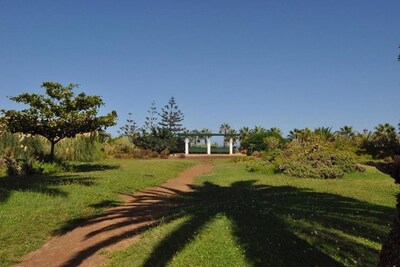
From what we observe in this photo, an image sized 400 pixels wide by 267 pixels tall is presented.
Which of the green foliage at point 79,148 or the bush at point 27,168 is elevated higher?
the green foliage at point 79,148

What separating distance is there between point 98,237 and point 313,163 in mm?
17471

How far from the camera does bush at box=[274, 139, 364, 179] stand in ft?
75.2

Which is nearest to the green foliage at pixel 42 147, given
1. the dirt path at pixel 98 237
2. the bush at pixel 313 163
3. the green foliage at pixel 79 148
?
the green foliage at pixel 79 148

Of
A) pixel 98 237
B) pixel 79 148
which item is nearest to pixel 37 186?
pixel 98 237

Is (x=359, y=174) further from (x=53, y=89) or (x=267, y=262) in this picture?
(x=267, y=262)

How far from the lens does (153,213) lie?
39.1 feet

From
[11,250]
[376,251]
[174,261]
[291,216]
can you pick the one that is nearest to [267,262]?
[174,261]

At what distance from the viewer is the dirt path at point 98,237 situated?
8172 millimetres

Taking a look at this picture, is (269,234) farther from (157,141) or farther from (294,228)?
(157,141)

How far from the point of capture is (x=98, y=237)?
370 inches

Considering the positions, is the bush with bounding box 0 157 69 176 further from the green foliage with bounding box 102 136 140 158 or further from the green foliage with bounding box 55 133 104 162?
the green foliage with bounding box 102 136 140 158

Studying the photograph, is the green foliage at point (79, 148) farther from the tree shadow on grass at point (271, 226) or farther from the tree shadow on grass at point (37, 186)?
the tree shadow on grass at point (271, 226)

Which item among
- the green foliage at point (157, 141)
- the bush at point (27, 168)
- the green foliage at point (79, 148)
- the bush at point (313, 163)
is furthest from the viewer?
the green foliage at point (157, 141)

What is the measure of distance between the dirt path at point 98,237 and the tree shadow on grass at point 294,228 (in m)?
1.01
